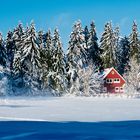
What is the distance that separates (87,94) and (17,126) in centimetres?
4649

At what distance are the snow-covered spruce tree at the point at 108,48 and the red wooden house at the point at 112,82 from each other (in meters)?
2.00

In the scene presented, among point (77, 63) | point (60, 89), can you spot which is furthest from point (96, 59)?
point (60, 89)

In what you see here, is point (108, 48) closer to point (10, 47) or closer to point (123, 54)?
point (123, 54)

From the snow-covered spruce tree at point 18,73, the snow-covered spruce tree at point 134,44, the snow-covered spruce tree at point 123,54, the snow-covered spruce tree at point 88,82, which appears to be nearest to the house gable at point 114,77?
the snow-covered spruce tree at point 123,54

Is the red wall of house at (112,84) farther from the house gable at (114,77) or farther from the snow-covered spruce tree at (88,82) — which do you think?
the snow-covered spruce tree at (88,82)

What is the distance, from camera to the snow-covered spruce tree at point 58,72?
207 feet

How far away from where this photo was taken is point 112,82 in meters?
81.7

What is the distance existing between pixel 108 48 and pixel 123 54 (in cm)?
748

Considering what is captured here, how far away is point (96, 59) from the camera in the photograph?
264 ft

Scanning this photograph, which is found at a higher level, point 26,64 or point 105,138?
point 26,64

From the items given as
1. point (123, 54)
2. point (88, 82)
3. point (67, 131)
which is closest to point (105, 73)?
point (123, 54)

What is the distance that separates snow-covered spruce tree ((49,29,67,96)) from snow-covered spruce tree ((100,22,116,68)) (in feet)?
61.0

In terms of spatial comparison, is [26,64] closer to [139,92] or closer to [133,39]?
[139,92]

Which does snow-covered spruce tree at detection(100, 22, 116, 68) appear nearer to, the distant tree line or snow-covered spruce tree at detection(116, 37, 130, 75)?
snow-covered spruce tree at detection(116, 37, 130, 75)
